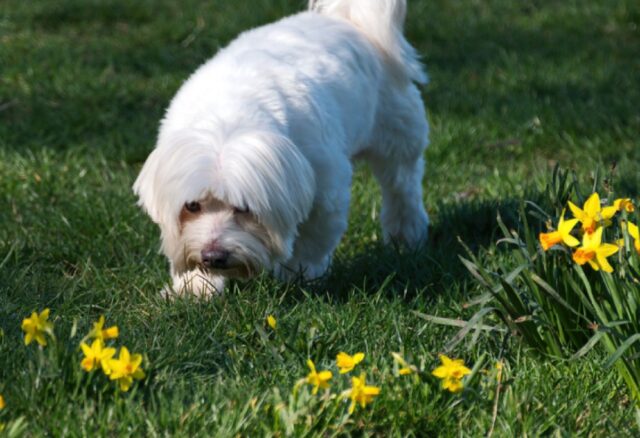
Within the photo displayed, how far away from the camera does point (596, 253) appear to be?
3.01 metres

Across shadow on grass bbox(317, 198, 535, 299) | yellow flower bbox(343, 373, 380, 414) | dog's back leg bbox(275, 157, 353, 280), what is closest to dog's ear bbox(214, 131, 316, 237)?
dog's back leg bbox(275, 157, 353, 280)

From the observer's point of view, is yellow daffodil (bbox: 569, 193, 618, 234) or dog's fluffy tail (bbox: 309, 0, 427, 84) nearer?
yellow daffodil (bbox: 569, 193, 618, 234)

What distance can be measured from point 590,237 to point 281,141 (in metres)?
1.24

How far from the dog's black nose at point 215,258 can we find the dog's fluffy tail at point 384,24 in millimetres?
1512

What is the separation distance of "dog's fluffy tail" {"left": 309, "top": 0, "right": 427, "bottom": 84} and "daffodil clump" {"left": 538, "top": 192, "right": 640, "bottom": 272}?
6.07 ft

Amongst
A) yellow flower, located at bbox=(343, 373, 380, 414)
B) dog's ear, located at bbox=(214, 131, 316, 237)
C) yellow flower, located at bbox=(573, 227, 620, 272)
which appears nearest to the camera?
yellow flower, located at bbox=(343, 373, 380, 414)

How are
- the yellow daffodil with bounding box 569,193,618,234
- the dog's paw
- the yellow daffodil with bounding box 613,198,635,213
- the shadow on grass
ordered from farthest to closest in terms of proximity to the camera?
the shadow on grass → the dog's paw → the yellow daffodil with bounding box 613,198,635,213 → the yellow daffodil with bounding box 569,193,618,234

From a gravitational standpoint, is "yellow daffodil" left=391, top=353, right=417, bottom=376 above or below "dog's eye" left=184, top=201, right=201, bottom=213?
above

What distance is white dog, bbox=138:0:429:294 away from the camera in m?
3.84

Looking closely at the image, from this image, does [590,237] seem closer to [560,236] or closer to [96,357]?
[560,236]

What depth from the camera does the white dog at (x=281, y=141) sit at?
12.6 feet

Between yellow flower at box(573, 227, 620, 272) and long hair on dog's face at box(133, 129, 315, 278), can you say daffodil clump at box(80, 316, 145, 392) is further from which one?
yellow flower at box(573, 227, 620, 272)

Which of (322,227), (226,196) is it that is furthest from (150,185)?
(322,227)

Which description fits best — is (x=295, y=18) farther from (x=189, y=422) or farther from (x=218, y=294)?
(x=189, y=422)
